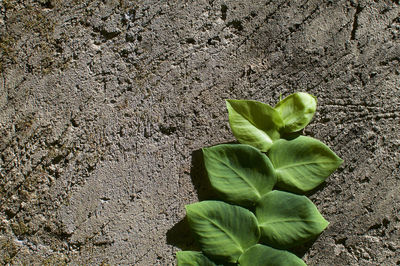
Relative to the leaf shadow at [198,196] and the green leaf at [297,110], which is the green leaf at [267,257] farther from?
the green leaf at [297,110]

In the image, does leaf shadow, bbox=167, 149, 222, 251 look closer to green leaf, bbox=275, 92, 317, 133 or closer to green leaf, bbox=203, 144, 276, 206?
green leaf, bbox=203, 144, 276, 206

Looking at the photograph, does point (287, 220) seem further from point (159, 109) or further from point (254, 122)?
point (159, 109)

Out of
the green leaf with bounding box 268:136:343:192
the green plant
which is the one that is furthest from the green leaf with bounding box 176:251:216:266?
the green leaf with bounding box 268:136:343:192

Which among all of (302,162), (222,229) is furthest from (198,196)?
(302,162)

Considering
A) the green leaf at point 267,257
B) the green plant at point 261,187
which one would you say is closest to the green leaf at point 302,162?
the green plant at point 261,187

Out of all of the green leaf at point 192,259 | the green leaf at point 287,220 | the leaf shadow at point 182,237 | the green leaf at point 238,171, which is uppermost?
the green leaf at point 238,171
